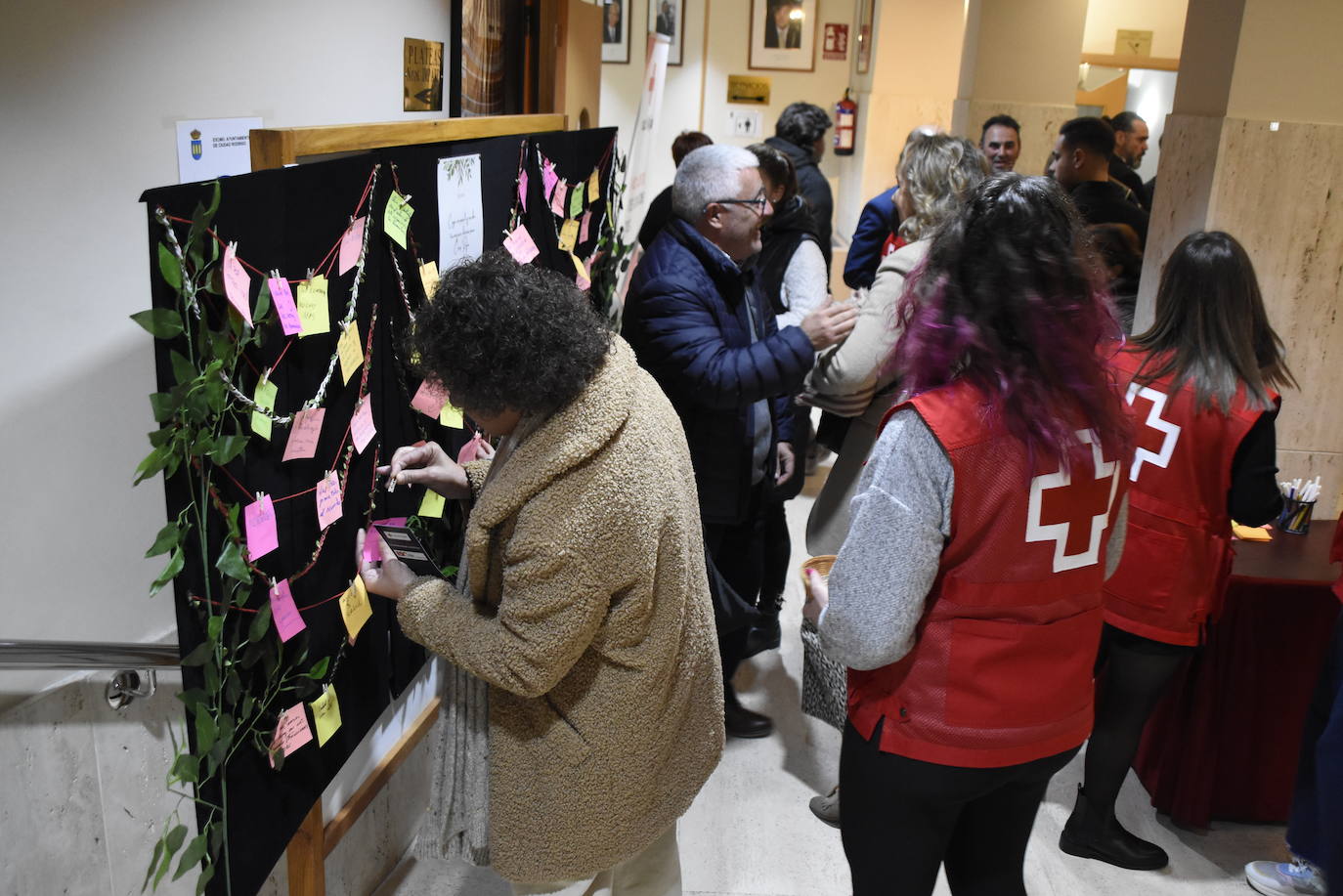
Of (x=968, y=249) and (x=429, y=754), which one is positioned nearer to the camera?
(x=968, y=249)

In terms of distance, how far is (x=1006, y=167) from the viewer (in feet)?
16.6

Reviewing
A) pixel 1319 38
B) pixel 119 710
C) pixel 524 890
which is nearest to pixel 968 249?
pixel 524 890

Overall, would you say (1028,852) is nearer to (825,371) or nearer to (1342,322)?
(825,371)

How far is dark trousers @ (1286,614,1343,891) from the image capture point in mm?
2266

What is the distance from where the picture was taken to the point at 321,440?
1608 millimetres

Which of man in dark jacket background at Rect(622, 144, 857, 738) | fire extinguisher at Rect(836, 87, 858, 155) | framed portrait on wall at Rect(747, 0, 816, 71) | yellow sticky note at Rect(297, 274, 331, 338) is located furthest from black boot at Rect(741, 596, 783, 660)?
framed portrait on wall at Rect(747, 0, 816, 71)

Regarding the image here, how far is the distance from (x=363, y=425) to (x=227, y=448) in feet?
1.41

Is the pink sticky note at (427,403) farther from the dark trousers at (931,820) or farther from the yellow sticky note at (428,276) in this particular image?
the dark trousers at (931,820)

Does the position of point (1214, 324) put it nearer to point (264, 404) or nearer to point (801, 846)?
point (801, 846)

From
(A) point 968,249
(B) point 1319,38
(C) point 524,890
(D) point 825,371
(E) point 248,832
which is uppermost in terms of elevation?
(B) point 1319,38

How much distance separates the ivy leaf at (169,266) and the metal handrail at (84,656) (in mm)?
490

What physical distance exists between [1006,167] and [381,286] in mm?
3995

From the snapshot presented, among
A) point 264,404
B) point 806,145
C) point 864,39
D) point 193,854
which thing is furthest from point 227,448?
point 864,39

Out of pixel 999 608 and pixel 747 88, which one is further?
pixel 747 88
